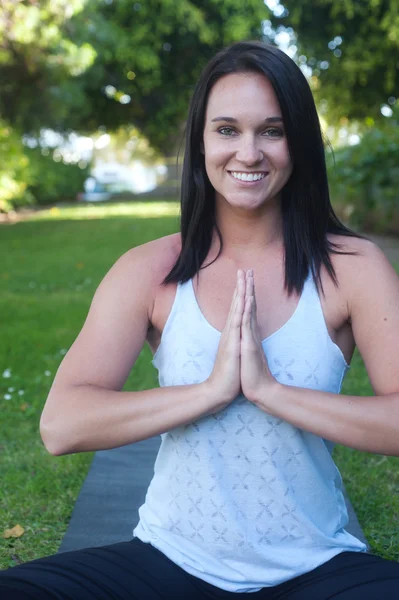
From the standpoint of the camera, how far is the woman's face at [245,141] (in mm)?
1809

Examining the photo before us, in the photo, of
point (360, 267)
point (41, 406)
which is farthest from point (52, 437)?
point (41, 406)

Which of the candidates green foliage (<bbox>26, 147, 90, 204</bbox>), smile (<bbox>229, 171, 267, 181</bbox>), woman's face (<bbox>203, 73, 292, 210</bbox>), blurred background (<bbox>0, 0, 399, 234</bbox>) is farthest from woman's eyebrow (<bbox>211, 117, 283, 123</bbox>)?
green foliage (<bbox>26, 147, 90, 204</bbox>)

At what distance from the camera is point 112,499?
3223mm

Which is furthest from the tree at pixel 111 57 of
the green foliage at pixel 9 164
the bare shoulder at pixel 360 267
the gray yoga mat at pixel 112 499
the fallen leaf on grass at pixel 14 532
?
the bare shoulder at pixel 360 267

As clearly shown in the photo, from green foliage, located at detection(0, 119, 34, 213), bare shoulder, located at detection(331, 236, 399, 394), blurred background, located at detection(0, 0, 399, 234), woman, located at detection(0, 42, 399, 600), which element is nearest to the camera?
woman, located at detection(0, 42, 399, 600)

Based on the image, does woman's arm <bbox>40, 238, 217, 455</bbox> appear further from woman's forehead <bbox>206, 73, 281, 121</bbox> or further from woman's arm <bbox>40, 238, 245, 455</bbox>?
woman's forehead <bbox>206, 73, 281, 121</bbox>

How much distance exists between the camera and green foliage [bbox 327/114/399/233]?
1011 cm

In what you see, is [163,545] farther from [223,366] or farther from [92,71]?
[92,71]

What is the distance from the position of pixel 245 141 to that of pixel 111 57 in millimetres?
20640

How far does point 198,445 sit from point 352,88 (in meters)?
21.9

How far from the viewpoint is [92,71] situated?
19547 mm

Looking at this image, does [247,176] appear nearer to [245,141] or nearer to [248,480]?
[245,141]

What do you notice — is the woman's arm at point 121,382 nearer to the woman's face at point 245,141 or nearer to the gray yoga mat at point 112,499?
the woman's face at point 245,141

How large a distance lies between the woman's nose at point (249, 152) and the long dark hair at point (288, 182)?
8cm
